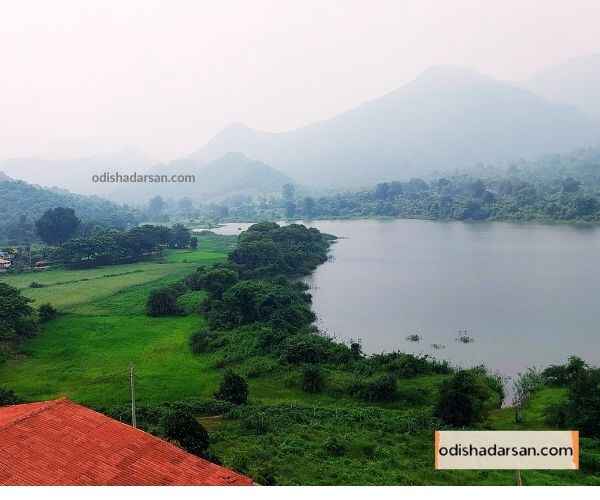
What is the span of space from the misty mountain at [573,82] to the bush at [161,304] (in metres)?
7.27

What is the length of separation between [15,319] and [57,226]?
534 inches

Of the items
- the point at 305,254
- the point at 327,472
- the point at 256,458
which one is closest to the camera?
the point at 327,472

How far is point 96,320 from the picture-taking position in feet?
29.0

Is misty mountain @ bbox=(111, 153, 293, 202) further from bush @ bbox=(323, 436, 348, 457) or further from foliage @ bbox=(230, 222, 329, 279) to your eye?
bush @ bbox=(323, 436, 348, 457)

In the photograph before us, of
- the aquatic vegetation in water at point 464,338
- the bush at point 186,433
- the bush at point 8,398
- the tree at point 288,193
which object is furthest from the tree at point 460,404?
the tree at point 288,193

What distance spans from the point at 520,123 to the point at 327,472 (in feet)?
18.2

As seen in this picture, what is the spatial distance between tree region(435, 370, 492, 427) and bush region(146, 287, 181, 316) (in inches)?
236

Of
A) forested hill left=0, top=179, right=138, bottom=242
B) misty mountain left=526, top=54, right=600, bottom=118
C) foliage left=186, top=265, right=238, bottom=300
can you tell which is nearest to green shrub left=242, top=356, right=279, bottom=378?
foliage left=186, top=265, right=238, bottom=300

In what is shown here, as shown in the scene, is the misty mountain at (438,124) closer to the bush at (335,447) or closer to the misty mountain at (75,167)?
the misty mountain at (75,167)

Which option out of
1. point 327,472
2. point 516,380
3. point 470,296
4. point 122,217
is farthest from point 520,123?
point 122,217

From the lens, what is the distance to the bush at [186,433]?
4.38 metres

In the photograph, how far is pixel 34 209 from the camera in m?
24.9

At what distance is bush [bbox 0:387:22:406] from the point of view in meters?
5.57

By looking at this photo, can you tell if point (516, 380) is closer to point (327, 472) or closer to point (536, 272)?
point (327, 472)
